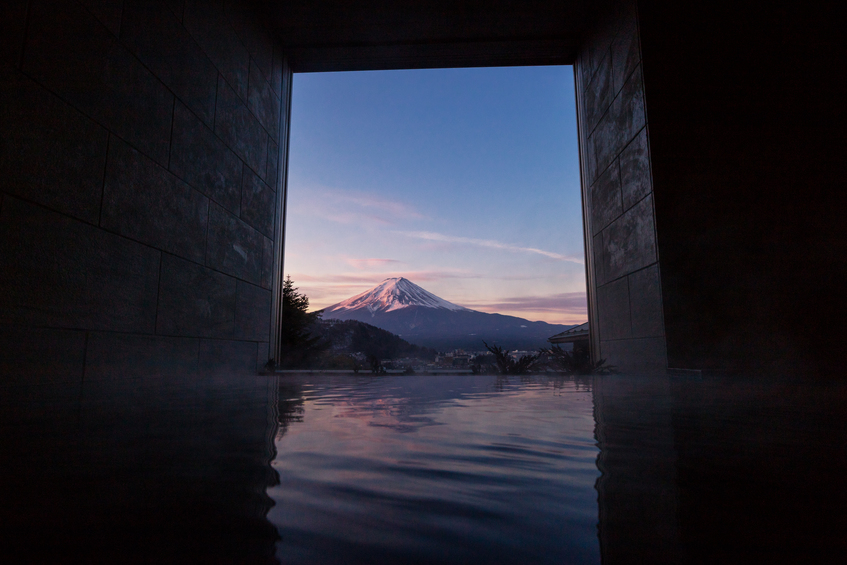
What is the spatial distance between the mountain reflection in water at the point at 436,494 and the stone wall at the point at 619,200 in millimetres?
3709

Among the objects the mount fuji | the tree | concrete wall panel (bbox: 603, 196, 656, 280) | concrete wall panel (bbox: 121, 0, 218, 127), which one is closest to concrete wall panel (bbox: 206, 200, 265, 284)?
concrete wall panel (bbox: 121, 0, 218, 127)

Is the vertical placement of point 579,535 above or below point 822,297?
below

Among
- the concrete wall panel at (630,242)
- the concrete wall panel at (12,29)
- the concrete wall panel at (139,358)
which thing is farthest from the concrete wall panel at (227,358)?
the concrete wall panel at (630,242)

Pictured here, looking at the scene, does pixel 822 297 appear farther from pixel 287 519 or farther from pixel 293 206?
pixel 293 206

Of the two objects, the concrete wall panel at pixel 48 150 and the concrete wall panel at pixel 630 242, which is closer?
the concrete wall panel at pixel 48 150

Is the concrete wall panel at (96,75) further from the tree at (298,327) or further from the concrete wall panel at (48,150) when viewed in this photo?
the tree at (298,327)

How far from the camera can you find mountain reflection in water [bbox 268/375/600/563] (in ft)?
1.27

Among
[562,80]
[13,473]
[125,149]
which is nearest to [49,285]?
[125,149]

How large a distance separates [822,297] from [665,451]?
4413 mm

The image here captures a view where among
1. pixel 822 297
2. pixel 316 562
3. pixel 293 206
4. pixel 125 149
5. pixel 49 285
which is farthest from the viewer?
pixel 293 206

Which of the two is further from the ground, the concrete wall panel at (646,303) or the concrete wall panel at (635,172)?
the concrete wall panel at (635,172)

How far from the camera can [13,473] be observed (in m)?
0.63

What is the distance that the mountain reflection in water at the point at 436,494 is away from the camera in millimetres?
387

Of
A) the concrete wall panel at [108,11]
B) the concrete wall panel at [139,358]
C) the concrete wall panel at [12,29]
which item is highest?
the concrete wall panel at [108,11]
